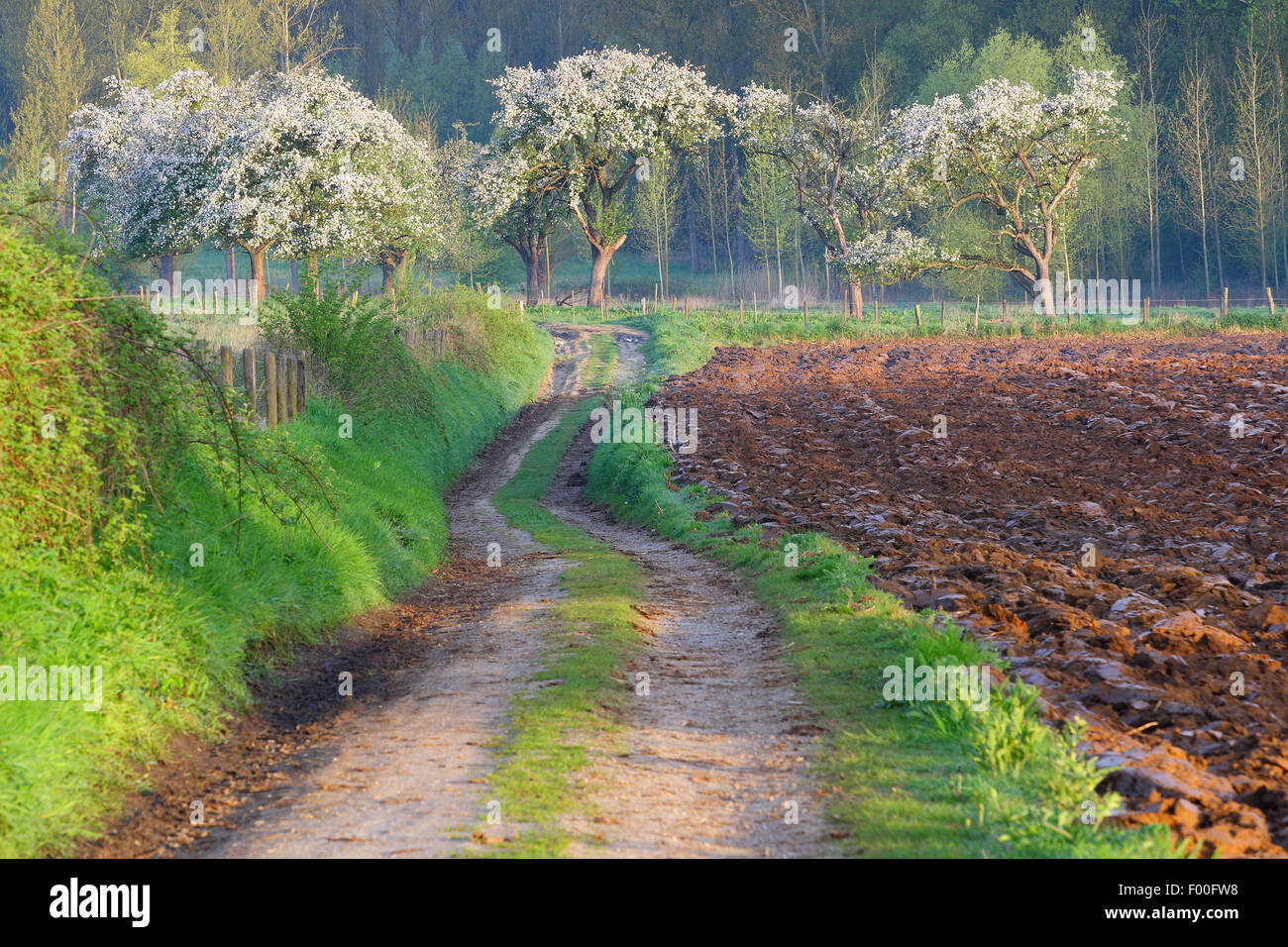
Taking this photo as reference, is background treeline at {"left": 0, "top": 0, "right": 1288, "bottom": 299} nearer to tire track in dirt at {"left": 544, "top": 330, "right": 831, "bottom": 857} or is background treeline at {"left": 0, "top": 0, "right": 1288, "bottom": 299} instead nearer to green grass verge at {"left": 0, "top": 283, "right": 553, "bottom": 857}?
green grass verge at {"left": 0, "top": 283, "right": 553, "bottom": 857}

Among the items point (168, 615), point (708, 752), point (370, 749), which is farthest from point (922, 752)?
point (168, 615)

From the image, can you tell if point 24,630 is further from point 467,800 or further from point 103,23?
point 103,23

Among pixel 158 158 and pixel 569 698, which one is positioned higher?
pixel 158 158

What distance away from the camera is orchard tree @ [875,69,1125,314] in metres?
57.9

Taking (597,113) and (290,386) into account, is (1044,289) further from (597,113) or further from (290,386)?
(290,386)

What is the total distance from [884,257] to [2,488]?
175 feet

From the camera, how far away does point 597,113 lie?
208ft

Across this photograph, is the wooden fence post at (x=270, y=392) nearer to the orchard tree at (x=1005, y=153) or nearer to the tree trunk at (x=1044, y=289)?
the orchard tree at (x=1005, y=153)

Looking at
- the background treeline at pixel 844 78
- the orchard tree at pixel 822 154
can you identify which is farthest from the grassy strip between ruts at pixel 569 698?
the background treeline at pixel 844 78

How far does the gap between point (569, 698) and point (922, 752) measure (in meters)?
2.71

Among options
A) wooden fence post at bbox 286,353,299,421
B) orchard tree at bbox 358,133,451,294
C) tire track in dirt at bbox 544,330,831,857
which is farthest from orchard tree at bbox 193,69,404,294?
tire track in dirt at bbox 544,330,831,857

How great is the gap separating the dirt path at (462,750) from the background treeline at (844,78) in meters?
59.5

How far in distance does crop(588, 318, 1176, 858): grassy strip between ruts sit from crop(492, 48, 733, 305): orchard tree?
53201mm

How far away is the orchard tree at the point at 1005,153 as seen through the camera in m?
→ 57.9
